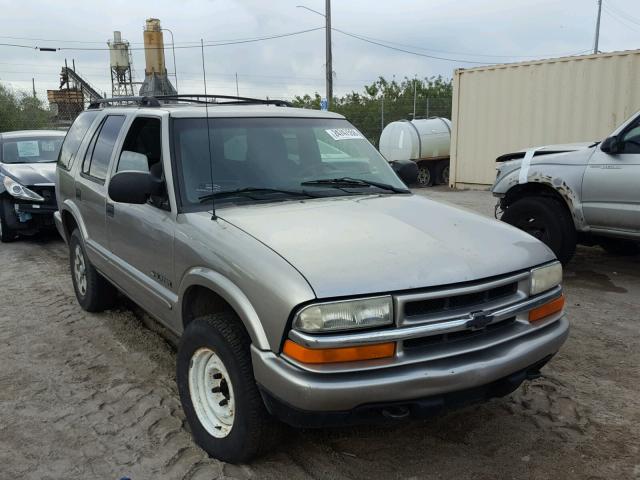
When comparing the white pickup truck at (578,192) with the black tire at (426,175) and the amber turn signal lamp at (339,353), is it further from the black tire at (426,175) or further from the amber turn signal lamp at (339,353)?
the black tire at (426,175)

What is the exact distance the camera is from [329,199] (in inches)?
131

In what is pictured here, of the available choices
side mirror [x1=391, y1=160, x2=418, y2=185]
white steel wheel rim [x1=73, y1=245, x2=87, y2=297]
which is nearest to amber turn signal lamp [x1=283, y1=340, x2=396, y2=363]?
side mirror [x1=391, y1=160, x2=418, y2=185]

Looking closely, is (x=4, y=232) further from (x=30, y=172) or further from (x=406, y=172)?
(x=406, y=172)

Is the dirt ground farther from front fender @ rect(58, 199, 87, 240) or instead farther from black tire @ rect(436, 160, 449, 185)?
black tire @ rect(436, 160, 449, 185)

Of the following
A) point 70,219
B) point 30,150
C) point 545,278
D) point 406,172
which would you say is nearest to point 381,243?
point 545,278

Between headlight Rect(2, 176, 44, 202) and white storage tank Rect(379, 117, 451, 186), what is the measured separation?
37.9ft

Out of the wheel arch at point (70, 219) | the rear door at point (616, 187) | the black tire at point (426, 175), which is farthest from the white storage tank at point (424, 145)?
the wheel arch at point (70, 219)

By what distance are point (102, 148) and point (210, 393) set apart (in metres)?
2.51

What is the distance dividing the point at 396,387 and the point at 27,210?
7467 mm

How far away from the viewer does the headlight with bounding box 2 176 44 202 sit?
8078 millimetres

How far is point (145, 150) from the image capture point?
3.76m

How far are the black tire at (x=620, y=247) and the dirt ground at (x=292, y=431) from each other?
2.03 m

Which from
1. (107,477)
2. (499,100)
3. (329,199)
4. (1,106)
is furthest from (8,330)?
(1,106)

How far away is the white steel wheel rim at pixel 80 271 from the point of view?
16.6 feet
